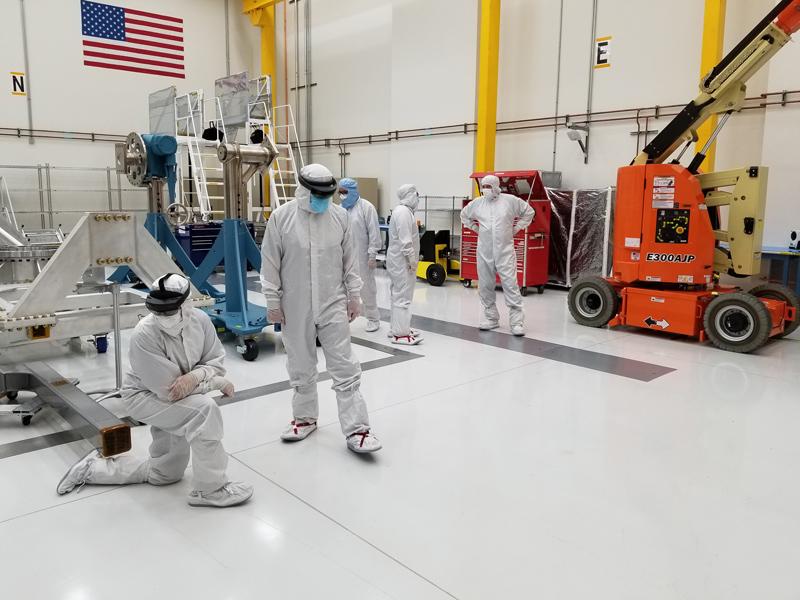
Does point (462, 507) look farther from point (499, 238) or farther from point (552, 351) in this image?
point (499, 238)

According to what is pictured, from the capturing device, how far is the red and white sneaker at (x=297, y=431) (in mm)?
3701

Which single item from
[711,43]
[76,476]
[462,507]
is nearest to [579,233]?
[711,43]

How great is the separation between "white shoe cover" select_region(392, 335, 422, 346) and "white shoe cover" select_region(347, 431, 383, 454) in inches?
108

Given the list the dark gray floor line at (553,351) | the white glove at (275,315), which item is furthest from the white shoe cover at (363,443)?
the dark gray floor line at (553,351)

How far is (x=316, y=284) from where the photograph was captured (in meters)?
3.47

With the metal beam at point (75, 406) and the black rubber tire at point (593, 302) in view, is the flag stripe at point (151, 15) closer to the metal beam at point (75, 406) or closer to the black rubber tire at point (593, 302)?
the black rubber tire at point (593, 302)

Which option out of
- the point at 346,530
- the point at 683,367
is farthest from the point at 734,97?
the point at 346,530

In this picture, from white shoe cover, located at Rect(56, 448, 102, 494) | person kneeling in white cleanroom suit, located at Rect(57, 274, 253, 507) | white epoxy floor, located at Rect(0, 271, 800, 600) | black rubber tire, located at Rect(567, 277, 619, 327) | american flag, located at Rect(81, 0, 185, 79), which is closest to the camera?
white epoxy floor, located at Rect(0, 271, 800, 600)

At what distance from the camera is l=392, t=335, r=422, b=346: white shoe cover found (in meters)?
6.23

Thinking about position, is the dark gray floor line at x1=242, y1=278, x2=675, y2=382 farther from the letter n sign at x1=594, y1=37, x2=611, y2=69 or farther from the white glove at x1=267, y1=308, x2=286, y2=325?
the letter n sign at x1=594, y1=37, x2=611, y2=69

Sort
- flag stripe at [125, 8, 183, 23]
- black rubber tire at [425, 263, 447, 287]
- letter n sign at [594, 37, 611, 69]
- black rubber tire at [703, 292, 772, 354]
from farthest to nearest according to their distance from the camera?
1. flag stripe at [125, 8, 183, 23]
2. black rubber tire at [425, 263, 447, 287]
3. letter n sign at [594, 37, 611, 69]
4. black rubber tire at [703, 292, 772, 354]

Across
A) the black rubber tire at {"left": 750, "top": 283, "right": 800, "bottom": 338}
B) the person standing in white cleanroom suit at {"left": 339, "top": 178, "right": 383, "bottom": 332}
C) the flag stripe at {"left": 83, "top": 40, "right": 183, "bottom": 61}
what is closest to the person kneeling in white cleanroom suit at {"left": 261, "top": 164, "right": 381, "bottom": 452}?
the person standing in white cleanroom suit at {"left": 339, "top": 178, "right": 383, "bottom": 332}

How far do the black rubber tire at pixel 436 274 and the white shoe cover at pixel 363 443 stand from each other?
7046 mm

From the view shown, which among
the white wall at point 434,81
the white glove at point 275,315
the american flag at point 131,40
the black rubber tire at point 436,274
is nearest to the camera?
the white glove at point 275,315
